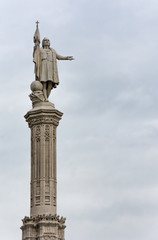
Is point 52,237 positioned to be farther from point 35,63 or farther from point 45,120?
point 35,63

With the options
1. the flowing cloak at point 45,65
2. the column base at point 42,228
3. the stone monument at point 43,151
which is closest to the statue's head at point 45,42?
the stone monument at point 43,151

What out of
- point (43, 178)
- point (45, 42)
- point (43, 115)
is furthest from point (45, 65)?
point (43, 178)

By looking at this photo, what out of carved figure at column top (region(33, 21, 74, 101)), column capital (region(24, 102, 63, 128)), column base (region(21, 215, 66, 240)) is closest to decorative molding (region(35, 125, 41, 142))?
column capital (region(24, 102, 63, 128))

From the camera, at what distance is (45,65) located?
190 feet

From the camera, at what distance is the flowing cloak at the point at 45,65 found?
2264 inches

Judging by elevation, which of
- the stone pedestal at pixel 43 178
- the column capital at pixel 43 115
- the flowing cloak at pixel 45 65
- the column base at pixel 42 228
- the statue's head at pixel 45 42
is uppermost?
the statue's head at pixel 45 42

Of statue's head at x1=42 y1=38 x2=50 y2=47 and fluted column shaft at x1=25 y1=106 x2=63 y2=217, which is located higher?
statue's head at x1=42 y1=38 x2=50 y2=47

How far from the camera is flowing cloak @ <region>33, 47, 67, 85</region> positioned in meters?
57.5

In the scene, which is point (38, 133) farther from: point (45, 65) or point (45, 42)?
point (45, 42)

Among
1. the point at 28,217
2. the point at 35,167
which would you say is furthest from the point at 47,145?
the point at 28,217

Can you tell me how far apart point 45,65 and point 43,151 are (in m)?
6.53

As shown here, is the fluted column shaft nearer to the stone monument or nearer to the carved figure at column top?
the stone monument

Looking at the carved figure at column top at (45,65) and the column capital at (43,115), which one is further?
the carved figure at column top at (45,65)

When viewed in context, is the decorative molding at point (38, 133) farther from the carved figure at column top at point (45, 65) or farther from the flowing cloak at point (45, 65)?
the flowing cloak at point (45, 65)
